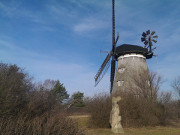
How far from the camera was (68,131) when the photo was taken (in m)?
6.03

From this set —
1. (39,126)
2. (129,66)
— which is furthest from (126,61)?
(39,126)

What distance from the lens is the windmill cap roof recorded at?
2197 centimetres

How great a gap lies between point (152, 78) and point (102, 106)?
299 inches

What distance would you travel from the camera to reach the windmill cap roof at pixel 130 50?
865 inches

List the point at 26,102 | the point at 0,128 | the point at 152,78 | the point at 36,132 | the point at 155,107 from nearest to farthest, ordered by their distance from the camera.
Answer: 1. the point at 0,128
2. the point at 36,132
3. the point at 26,102
4. the point at 155,107
5. the point at 152,78

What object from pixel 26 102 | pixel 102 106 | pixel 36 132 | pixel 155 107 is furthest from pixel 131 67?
pixel 36 132

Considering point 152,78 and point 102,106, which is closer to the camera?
point 102,106

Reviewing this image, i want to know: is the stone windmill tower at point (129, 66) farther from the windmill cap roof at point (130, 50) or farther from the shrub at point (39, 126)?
the shrub at point (39, 126)

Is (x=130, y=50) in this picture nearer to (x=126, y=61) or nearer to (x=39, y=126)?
(x=126, y=61)

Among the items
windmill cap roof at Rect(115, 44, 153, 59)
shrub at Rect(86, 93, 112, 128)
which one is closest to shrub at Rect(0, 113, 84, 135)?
shrub at Rect(86, 93, 112, 128)

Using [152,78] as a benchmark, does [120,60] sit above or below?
above

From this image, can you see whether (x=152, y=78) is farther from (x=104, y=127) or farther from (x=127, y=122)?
(x=104, y=127)

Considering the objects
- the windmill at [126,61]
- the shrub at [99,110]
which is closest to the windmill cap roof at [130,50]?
the windmill at [126,61]

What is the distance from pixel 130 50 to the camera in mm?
21859
